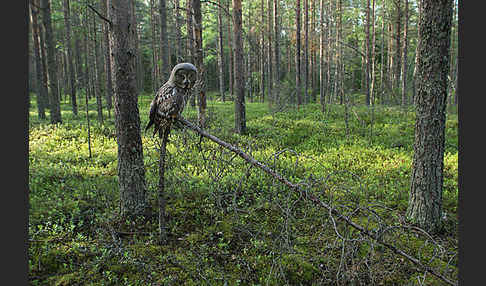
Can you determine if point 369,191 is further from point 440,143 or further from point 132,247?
point 132,247

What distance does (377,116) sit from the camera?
12727mm

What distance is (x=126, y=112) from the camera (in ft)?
14.3

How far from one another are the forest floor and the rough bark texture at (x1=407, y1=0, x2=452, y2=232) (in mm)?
507

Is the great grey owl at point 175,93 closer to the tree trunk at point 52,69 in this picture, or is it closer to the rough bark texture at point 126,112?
the rough bark texture at point 126,112

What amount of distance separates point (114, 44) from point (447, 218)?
632 cm

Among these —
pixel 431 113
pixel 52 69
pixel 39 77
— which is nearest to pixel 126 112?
pixel 431 113

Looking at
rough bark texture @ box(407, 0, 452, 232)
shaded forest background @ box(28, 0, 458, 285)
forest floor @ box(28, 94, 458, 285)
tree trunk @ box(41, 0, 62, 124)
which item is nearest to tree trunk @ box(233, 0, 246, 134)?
shaded forest background @ box(28, 0, 458, 285)

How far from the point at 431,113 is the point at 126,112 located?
194 inches

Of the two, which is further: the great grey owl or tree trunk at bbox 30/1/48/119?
tree trunk at bbox 30/1/48/119

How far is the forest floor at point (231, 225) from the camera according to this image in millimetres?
3453

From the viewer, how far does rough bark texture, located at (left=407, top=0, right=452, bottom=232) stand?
4332 mm

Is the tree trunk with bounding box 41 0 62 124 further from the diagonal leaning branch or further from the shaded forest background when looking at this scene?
the diagonal leaning branch

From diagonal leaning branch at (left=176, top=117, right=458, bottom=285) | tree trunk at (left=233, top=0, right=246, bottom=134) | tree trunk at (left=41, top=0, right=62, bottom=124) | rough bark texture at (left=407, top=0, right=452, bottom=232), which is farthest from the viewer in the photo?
tree trunk at (left=41, top=0, right=62, bottom=124)

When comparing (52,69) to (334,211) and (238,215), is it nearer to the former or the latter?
(238,215)
